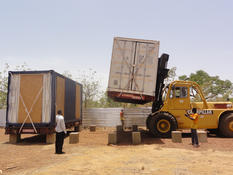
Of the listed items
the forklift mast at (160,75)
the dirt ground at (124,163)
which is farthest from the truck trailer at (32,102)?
the forklift mast at (160,75)

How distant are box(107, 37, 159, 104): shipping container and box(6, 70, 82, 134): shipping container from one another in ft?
9.27

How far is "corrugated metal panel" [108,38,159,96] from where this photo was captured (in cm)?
931

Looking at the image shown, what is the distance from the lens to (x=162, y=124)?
10.6 meters

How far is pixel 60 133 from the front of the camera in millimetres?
7574

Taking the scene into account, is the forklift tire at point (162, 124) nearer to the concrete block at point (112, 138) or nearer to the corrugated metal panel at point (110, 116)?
the concrete block at point (112, 138)

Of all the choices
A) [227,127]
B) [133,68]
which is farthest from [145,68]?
[227,127]

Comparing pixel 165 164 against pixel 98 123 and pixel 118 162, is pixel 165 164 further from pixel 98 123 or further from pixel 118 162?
pixel 98 123

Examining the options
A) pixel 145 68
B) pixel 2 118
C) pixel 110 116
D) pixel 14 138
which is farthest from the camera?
pixel 2 118

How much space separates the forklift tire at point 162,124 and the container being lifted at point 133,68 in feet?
5.61

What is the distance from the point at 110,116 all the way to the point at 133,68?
8684 millimetres

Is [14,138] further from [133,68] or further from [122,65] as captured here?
[133,68]

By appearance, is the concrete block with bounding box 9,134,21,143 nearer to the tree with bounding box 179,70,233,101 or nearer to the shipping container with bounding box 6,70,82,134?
the shipping container with bounding box 6,70,82,134

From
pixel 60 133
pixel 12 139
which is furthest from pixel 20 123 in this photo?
pixel 60 133

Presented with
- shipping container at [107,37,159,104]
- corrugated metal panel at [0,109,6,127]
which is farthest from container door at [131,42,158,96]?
corrugated metal panel at [0,109,6,127]
